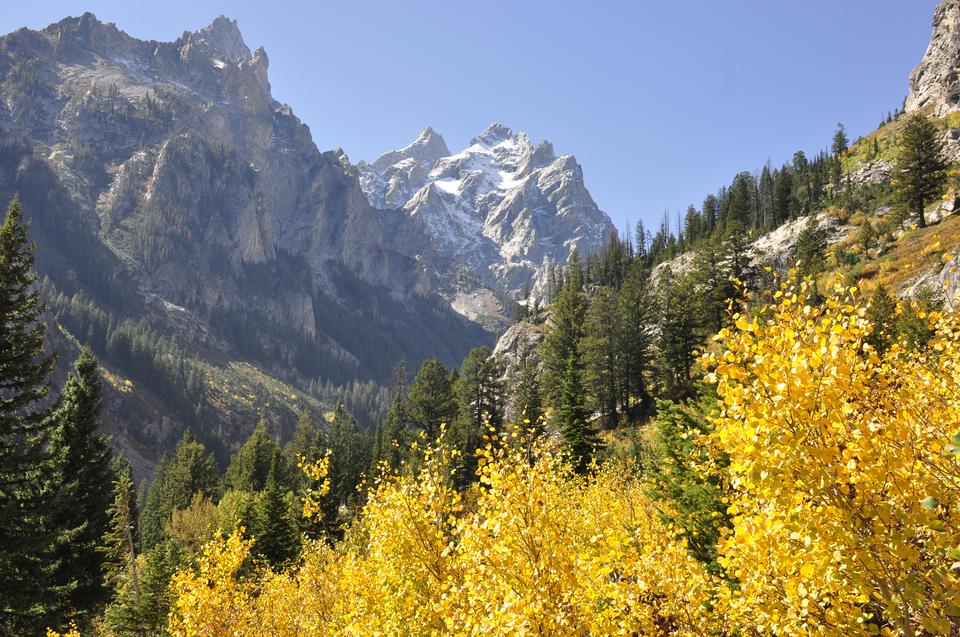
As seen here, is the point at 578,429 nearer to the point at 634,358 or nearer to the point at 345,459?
the point at 634,358

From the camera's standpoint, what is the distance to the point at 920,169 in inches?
2094

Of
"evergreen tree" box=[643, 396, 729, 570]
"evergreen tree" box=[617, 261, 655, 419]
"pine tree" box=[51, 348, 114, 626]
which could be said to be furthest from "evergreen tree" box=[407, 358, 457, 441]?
"evergreen tree" box=[643, 396, 729, 570]

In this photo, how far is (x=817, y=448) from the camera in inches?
155

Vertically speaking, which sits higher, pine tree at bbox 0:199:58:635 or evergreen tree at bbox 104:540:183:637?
pine tree at bbox 0:199:58:635

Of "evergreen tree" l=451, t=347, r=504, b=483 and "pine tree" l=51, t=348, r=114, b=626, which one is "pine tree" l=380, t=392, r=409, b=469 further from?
"pine tree" l=51, t=348, r=114, b=626

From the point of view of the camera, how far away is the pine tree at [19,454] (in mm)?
15211

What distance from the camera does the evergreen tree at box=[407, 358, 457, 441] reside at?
194 feet

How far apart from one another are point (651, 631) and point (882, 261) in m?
53.0

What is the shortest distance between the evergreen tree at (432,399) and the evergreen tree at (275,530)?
22.6m

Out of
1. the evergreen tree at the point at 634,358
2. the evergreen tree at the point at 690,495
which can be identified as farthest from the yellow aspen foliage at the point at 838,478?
the evergreen tree at the point at 634,358

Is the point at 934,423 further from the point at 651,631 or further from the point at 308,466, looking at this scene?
the point at 308,466

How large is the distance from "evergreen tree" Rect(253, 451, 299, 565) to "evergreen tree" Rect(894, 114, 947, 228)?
211ft

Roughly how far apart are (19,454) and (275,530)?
23.2 metres

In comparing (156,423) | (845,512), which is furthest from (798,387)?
(156,423)
